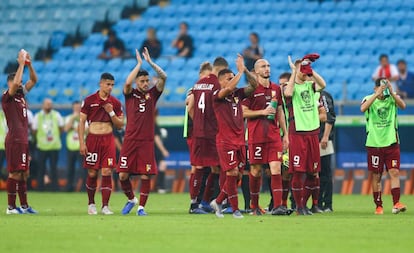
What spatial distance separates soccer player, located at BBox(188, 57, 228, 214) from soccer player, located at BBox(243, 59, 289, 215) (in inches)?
37.7

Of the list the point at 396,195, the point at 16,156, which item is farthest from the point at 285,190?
the point at 16,156

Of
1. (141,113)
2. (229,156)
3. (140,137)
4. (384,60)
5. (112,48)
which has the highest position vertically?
(112,48)

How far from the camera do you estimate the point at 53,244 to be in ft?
40.1

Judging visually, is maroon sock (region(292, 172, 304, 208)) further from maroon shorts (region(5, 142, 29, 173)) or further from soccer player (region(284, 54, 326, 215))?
maroon shorts (region(5, 142, 29, 173))

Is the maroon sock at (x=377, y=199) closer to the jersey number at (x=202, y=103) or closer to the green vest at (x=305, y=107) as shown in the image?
the green vest at (x=305, y=107)

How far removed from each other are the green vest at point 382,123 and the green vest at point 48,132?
39.6ft

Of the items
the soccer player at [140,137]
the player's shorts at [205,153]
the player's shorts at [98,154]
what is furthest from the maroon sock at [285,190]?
the player's shorts at [98,154]

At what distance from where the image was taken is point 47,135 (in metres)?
28.9

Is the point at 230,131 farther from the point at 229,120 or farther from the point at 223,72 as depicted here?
the point at 223,72

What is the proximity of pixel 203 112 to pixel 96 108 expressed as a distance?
5.77 ft

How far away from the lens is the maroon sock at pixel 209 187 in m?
18.7

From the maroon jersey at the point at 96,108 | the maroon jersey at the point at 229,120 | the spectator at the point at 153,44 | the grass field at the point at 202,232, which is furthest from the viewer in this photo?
the spectator at the point at 153,44

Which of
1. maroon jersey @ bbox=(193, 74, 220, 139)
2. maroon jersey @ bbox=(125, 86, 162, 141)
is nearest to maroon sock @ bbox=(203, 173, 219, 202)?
maroon jersey @ bbox=(193, 74, 220, 139)

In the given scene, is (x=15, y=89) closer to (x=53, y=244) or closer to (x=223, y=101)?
(x=223, y=101)
